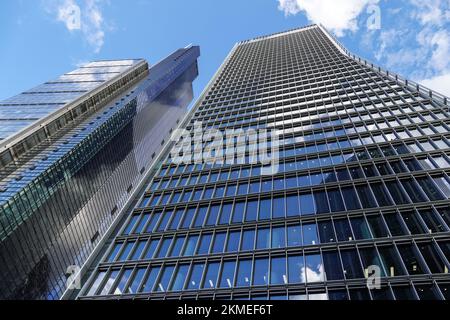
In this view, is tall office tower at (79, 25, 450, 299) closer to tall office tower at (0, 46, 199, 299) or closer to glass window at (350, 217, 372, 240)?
glass window at (350, 217, 372, 240)

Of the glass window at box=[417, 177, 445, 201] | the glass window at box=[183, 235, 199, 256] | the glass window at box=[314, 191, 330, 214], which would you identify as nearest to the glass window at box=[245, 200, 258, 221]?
the glass window at box=[183, 235, 199, 256]

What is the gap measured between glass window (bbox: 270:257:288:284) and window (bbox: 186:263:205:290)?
5.10m

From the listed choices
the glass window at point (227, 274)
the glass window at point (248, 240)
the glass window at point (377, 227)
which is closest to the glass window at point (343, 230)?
the glass window at point (377, 227)

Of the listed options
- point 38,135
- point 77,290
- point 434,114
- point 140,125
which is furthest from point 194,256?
point 140,125

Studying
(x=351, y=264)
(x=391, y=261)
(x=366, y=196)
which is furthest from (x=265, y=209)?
(x=391, y=261)

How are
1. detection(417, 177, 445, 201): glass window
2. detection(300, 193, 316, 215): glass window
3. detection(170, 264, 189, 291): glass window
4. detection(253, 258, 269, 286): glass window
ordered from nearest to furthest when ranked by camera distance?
detection(253, 258, 269, 286): glass window
detection(170, 264, 189, 291): glass window
detection(417, 177, 445, 201): glass window
detection(300, 193, 316, 215): glass window

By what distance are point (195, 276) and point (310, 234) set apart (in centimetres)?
893

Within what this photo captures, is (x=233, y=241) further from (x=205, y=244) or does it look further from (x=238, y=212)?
(x=238, y=212)

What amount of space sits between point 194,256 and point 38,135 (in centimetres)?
5748

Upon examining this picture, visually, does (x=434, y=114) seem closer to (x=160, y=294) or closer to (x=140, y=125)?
(x=160, y=294)

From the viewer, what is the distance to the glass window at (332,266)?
25814 mm

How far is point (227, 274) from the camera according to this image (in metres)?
29.0

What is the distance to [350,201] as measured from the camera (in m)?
33.9

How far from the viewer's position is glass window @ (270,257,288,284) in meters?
26.8
